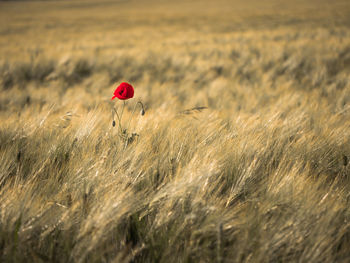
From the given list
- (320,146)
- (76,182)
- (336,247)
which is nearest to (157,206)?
(76,182)

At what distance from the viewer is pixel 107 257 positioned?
29.5 inches

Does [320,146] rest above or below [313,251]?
above

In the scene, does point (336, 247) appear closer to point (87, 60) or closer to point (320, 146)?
point (320, 146)

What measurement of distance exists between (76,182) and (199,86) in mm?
3079

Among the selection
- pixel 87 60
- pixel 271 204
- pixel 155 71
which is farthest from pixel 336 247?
pixel 87 60

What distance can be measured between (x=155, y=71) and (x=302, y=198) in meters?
4.37

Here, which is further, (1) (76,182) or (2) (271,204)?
(1) (76,182)

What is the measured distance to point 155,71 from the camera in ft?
15.9

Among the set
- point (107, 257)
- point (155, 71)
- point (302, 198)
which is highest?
point (155, 71)

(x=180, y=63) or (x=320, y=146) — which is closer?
(x=320, y=146)

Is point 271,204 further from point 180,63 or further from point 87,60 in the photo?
point 87,60

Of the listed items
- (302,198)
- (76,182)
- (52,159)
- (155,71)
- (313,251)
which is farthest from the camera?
(155,71)

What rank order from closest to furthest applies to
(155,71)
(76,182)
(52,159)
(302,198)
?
(302,198), (76,182), (52,159), (155,71)

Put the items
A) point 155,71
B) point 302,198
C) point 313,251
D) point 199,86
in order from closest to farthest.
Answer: point 313,251 < point 302,198 < point 199,86 < point 155,71
